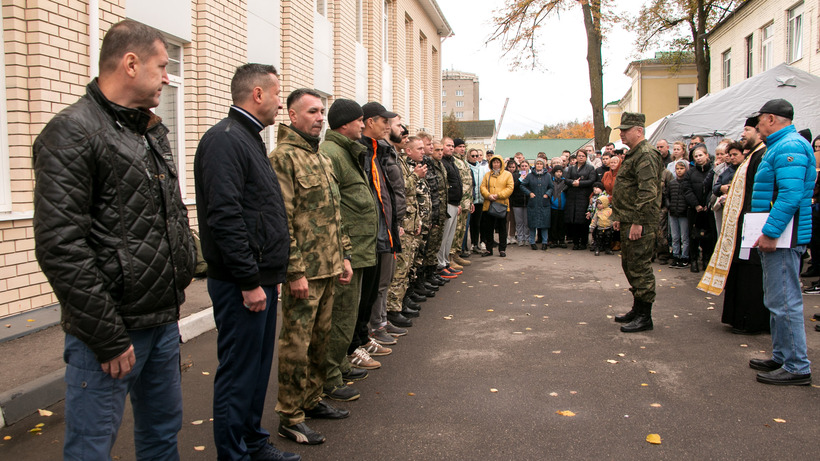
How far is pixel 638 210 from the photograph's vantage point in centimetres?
654

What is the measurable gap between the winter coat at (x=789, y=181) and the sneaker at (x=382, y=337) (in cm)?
345

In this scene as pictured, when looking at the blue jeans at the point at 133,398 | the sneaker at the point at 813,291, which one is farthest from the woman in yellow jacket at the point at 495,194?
the blue jeans at the point at 133,398

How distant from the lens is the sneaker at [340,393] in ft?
15.0

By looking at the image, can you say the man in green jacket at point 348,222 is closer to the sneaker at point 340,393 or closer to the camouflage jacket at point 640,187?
the sneaker at point 340,393

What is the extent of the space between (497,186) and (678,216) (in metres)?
3.59

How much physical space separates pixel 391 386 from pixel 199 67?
593cm

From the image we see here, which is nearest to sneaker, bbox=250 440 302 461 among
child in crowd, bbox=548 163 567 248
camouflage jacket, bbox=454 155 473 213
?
camouflage jacket, bbox=454 155 473 213

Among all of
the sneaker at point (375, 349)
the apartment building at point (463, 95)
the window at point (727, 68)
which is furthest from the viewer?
the apartment building at point (463, 95)

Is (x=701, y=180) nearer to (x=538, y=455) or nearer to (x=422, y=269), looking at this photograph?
(x=422, y=269)

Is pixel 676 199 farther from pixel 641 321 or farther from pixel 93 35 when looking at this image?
pixel 93 35

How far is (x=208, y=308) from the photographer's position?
6.68 meters

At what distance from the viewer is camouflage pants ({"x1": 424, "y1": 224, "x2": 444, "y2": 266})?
9.18 m

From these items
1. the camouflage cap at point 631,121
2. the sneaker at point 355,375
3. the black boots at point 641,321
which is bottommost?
the sneaker at point 355,375

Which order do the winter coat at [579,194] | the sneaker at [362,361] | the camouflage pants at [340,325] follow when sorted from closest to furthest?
the camouflage pants at [340,325] → the sneaker at [362,361] → the winter coat at [579,194]
